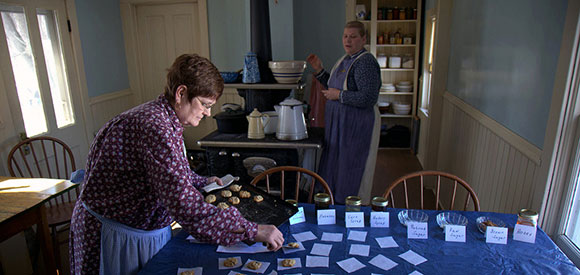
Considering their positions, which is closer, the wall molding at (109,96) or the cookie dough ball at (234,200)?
the cookie dough ball at (234,200)

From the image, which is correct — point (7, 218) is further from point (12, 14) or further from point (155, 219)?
point (12, 14)

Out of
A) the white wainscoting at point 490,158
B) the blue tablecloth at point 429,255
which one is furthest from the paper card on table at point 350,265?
the white wainscoting at point 490,158

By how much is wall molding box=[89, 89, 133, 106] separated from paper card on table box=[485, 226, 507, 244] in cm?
332

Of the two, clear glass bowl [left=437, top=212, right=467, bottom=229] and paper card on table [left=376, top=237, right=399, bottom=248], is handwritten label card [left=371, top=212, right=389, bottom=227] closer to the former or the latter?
paper card on table [left=376, top=237, right=399, bottom=248]

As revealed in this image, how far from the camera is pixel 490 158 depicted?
2.06 m

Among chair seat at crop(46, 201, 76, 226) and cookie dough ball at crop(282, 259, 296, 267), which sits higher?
cookie dough ball at crop(282, 259, 296, 267)

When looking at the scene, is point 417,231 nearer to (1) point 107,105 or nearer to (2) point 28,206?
(2) point 28,206

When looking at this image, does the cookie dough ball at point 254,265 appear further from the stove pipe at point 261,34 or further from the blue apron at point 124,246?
the stove pipe at point 261,34

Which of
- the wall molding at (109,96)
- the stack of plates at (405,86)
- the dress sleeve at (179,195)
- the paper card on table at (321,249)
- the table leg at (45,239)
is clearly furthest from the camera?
the stack of plates at (405,86)

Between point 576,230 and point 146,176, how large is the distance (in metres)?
1.67

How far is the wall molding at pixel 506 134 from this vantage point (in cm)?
156

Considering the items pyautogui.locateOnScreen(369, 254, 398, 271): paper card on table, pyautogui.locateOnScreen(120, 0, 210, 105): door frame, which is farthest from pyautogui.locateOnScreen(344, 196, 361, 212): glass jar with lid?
pyautogui.locateOnScreen(120, 0, 210, 105): door frame

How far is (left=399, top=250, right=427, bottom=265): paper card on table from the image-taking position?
1198 mm

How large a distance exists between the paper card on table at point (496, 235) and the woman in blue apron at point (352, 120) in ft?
4.33
